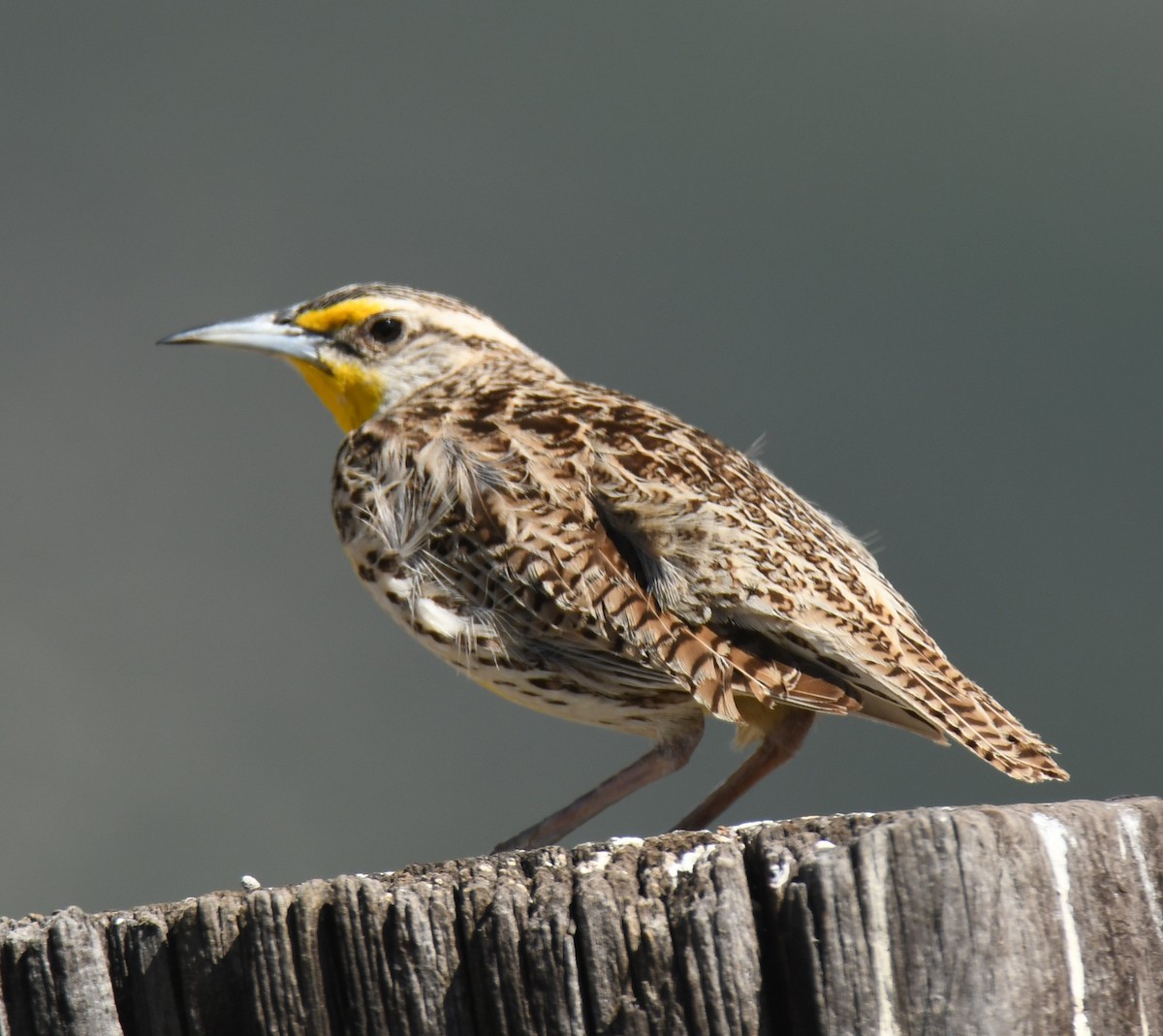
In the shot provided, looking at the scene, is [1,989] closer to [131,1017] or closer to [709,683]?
[131,1017]

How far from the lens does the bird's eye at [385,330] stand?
5906 millimetres

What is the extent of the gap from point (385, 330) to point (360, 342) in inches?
4.0

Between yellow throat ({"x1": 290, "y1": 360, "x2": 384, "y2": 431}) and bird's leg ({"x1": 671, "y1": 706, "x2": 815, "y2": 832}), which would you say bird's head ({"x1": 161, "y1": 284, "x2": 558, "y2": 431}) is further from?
bird's leg ({"x1": 671, "y1": 706, "x2": 815, "y2": 832})

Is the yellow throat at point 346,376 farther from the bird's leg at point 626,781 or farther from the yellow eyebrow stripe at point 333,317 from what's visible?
the bird's leg at point 626,781

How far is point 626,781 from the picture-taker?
445 cm

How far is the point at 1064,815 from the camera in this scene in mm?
2344

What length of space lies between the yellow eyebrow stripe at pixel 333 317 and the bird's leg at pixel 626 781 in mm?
2235

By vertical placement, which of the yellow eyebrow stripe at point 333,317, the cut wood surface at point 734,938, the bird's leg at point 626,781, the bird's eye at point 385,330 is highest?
the yellow eyebrow stripe at point 333,317

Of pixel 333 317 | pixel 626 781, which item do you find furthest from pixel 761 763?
pixel 333 317

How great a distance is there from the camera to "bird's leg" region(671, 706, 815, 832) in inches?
→ 174

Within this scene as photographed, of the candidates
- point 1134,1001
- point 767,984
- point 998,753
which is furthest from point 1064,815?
point 998,753

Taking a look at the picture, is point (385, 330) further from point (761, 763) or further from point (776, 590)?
point (776, 590)

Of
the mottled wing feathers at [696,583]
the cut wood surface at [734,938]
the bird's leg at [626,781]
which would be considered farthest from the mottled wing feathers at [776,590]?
the cut wood surface at [734,938]

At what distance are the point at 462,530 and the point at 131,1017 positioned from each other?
75.2 inches
